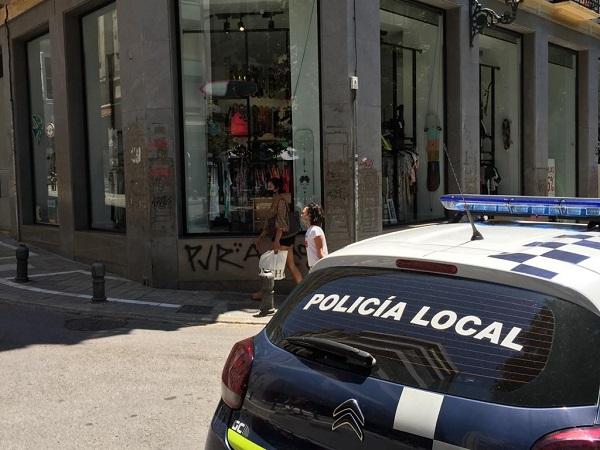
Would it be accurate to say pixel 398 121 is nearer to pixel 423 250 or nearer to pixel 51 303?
pixel 51 303

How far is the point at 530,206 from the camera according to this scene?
10.8 ft

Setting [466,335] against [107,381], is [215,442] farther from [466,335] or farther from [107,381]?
[107,381]

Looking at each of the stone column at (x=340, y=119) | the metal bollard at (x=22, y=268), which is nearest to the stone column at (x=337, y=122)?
the stone column at (x=340, y=119)

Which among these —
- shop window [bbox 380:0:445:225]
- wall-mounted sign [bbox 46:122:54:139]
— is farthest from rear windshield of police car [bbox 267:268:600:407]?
wall-mounted sign [bbox 46:122:54:139]

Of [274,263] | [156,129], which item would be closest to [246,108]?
[156,129]

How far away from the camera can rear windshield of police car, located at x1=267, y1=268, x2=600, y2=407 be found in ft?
6.37

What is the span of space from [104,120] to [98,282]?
488 cm

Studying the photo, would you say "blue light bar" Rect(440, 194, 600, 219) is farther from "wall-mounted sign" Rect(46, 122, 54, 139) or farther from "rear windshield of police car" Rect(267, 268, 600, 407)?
"wall-mounted sign" Rect(46, 122, 54, 139)

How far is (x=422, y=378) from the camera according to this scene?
2.11 m

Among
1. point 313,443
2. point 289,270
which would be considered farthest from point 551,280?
point 289,270

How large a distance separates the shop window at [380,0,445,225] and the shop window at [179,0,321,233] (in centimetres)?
245

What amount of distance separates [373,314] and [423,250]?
351 millimetres

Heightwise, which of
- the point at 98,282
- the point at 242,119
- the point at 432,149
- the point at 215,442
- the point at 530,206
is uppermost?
the point at 242,119

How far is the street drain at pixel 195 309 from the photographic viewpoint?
8711mm
